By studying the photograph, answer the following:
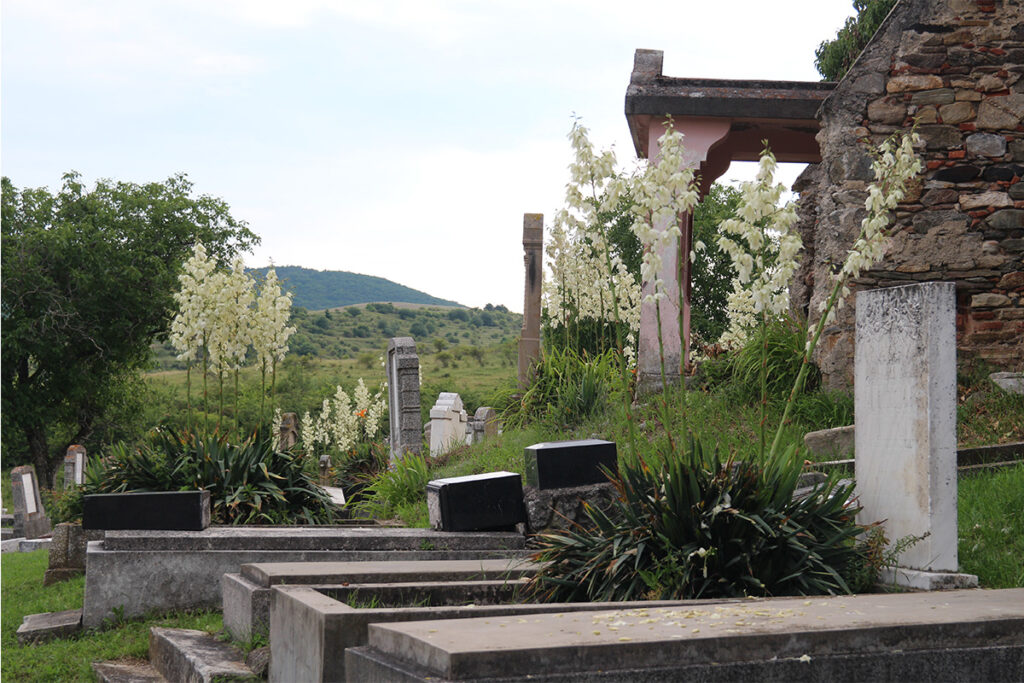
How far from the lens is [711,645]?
341 centimetres

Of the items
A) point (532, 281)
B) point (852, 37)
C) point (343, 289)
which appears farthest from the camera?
point (343, 289)

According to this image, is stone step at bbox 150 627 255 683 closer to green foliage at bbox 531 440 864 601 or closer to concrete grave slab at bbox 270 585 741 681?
concrete grave slab at bbox 270 585 741 681

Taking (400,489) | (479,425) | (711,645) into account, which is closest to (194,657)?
(711,645)

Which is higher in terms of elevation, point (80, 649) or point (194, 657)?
point (194, 657)

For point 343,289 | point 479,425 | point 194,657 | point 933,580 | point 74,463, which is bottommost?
point 74,463

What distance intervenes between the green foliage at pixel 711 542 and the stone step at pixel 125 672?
2.42 meters

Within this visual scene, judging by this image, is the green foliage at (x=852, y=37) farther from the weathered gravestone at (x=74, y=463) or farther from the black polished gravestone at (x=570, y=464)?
the weathered gravestone at (x=74, y=463)

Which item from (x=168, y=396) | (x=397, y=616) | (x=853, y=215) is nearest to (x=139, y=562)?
(x=397, y=616)

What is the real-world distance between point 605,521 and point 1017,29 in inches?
313

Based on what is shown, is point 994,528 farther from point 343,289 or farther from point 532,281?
point 343,289

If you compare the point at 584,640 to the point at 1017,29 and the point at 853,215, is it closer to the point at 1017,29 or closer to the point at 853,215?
the point at 853,215

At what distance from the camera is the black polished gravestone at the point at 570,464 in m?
6.51

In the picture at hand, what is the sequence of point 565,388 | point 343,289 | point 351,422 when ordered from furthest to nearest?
point 343,289
point 351,422
point 565,388

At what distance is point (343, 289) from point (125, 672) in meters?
133
